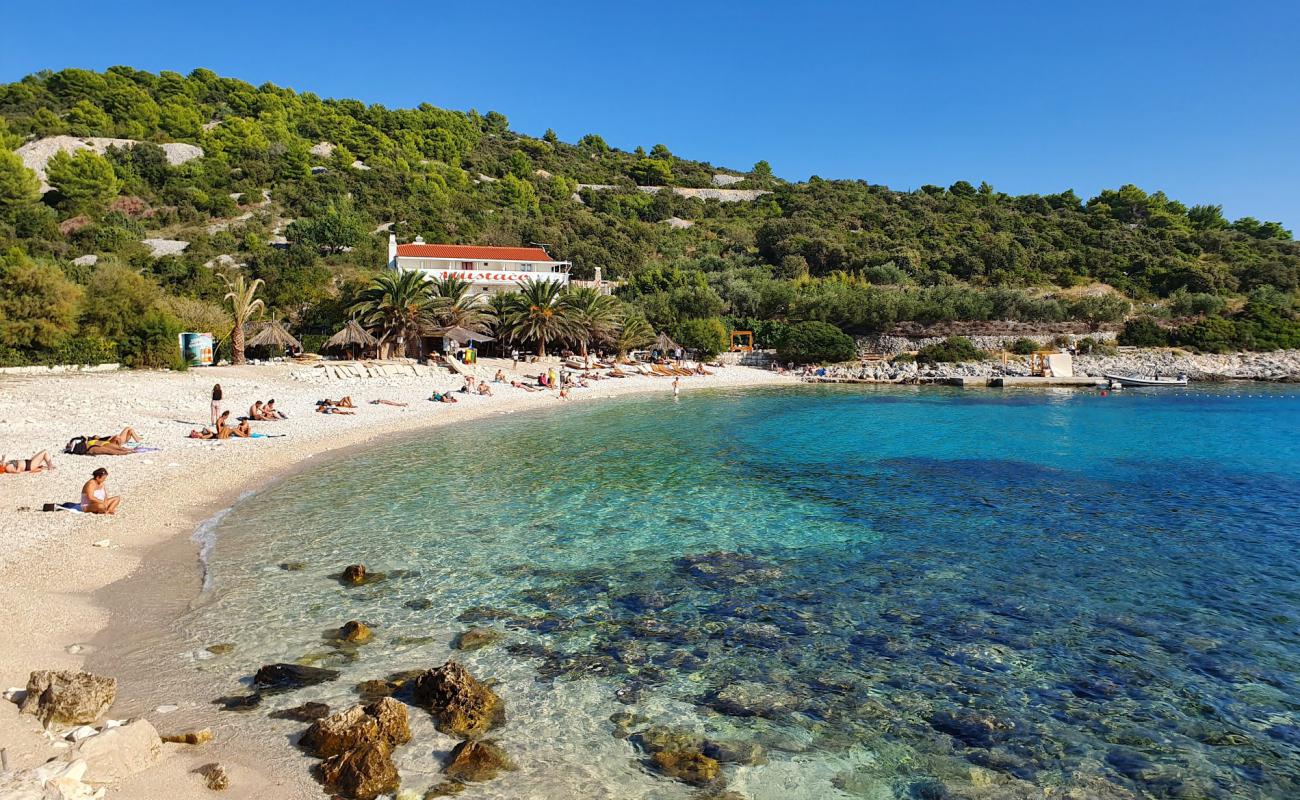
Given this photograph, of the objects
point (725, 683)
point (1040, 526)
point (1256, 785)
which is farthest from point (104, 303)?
point (1256, 785)

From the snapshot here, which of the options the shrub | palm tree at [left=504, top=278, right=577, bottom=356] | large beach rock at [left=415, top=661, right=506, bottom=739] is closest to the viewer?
large beach rock at [left=415, top=661, right=506, bottom=739]

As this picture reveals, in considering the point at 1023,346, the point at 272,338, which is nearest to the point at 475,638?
the point at 272,338

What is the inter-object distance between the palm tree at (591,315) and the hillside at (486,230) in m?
7.78

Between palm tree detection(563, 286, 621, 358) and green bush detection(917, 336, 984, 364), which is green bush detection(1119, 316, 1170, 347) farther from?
palm tree detection(563, 286, 621, 358)

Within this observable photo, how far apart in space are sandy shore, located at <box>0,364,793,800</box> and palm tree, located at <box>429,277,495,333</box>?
478 inches

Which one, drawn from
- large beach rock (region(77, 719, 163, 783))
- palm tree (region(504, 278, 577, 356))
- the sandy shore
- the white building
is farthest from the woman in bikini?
the white building

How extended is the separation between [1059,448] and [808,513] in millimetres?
13144

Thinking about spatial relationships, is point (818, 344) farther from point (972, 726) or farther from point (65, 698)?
point (65, 698)

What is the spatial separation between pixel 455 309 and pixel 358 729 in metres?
36.8

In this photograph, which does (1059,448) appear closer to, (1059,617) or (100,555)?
(1059,617)

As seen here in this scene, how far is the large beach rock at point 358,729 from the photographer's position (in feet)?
17.3

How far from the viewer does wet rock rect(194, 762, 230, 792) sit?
15.6 feet

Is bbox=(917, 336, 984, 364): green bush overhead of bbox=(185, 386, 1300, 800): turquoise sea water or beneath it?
overhead

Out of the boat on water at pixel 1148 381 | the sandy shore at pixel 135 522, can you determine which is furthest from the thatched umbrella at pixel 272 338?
the boat on water at pixel 1148 381
